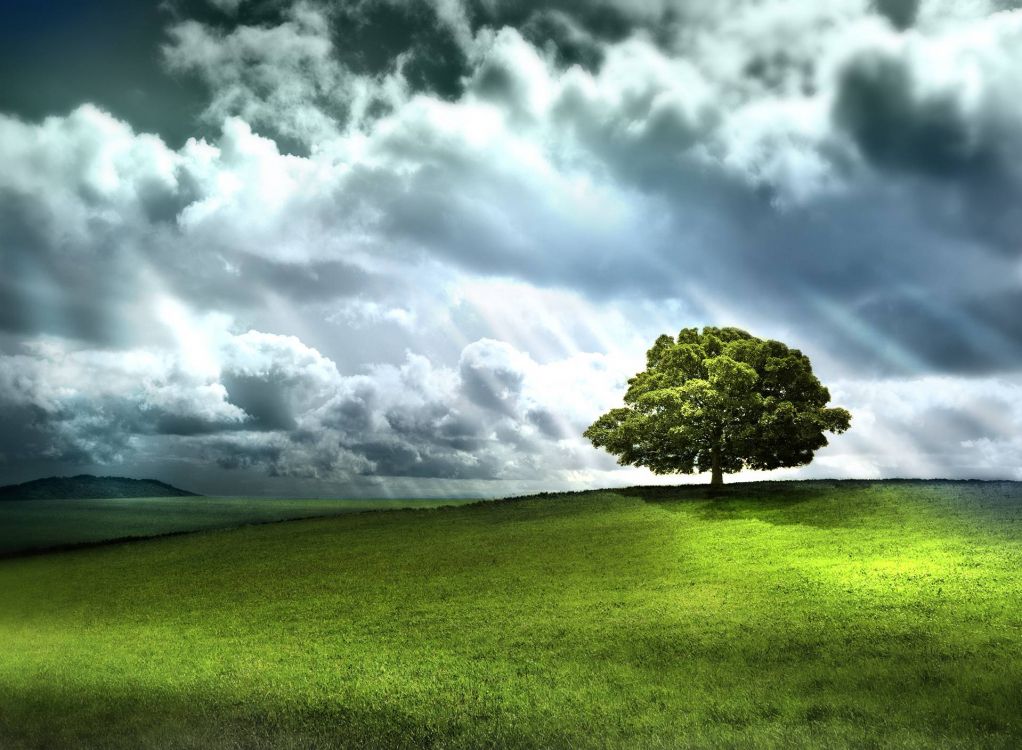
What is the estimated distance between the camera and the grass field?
47.5 ft

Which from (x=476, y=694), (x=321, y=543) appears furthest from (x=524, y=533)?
(x=476, y=694)

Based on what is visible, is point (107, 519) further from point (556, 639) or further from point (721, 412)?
point (556, 639)

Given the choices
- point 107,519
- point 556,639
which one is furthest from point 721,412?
point 107,519

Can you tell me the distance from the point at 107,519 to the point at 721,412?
206ft

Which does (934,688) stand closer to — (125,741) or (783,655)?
(783,655)

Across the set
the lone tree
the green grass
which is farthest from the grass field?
the green grass

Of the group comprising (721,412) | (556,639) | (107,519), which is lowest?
(107,519)

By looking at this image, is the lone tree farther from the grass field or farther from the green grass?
the green grass

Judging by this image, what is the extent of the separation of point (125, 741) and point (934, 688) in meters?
17.6

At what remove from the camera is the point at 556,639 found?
20.5 meters

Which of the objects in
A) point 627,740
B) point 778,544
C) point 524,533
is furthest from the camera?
point 524,533

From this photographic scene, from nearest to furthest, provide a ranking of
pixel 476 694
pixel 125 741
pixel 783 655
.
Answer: pixel 125 741
pixel 476 694
pixel 783 655

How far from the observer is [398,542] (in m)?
40.7

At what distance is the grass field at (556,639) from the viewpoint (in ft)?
47.5
